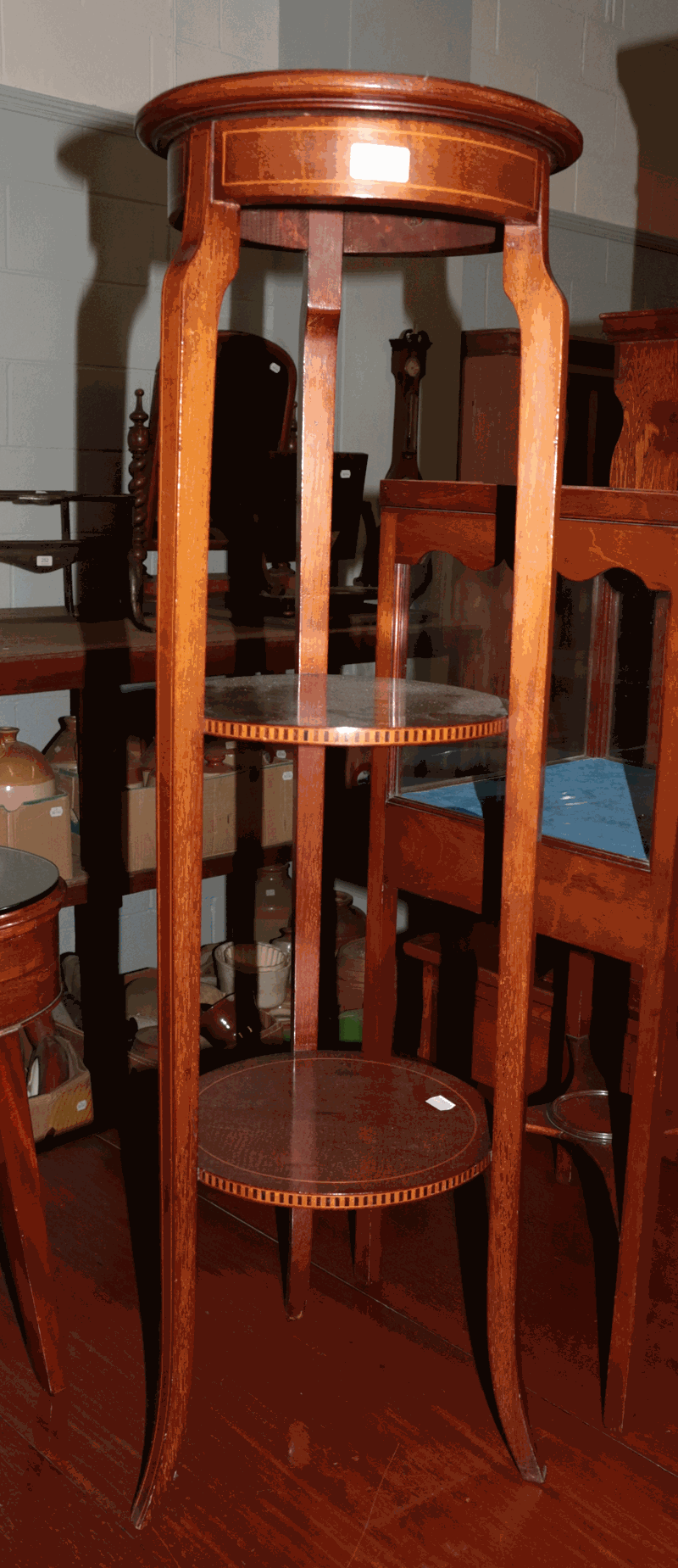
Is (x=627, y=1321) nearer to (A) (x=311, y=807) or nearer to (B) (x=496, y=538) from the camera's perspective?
(A) (x=311, y=807)

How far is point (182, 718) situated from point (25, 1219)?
0.71m

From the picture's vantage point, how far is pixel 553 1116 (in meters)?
2.10

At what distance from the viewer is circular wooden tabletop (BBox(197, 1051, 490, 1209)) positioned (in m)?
1.48

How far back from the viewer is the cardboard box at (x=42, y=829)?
2.27 meters

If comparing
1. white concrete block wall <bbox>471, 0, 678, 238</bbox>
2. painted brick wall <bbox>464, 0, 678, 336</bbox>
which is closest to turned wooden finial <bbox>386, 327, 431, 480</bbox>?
painted brick wall <bbox>464, 0, 678, 336</bbox>

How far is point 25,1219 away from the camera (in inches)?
64.0

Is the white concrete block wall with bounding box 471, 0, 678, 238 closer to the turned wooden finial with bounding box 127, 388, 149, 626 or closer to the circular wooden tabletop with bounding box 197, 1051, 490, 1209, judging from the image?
the turned wooden finial with bounding box 127, 388, 149, 626

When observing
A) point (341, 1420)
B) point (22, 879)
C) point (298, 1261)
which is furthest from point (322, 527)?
point (341, 1420)

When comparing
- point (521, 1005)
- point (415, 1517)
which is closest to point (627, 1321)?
point (415, 1517)

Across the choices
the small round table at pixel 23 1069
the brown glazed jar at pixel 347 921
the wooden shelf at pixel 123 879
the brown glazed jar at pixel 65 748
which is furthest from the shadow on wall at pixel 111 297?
the small round table at pixel 23 1069

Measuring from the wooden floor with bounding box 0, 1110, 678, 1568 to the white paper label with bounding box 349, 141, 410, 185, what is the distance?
1451mm

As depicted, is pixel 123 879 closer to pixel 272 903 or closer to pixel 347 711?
pixel 272 903

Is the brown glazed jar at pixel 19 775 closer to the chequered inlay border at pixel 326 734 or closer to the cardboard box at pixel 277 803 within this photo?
the cardboard box at pixel 277 803

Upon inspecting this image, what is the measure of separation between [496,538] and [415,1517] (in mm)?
1202
